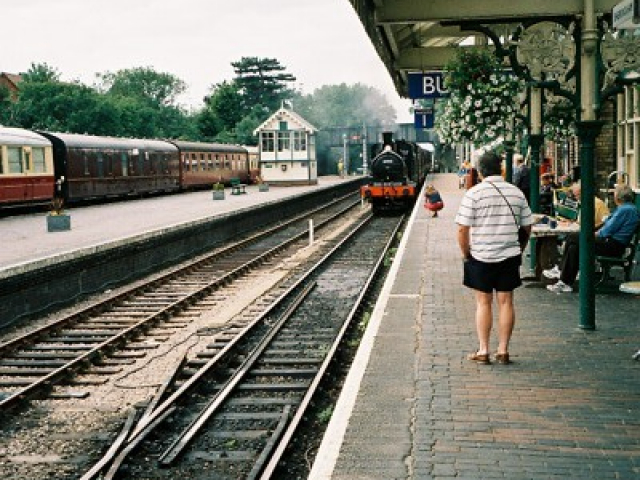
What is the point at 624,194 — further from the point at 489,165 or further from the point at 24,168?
the point at 24,168

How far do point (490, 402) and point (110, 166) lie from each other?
28.8 m

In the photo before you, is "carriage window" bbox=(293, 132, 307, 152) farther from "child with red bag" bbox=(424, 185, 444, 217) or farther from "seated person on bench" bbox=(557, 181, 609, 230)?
"seated person on bench" bbox=(557, 181, 609, 230)

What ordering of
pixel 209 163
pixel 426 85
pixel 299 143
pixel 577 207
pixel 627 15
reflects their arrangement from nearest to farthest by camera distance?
pixel 627 15, pixel 577 207, pixel 426 85, pixel 209 163, pixel 299 143

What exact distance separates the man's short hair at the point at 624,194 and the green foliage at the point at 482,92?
9.03ft

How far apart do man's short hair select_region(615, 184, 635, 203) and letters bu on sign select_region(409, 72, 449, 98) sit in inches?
281

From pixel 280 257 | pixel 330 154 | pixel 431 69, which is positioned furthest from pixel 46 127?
pixel 431 69

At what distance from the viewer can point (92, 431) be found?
271 inches

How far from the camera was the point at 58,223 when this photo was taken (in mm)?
19484

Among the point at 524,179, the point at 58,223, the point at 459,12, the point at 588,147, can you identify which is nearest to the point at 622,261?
the point at 588,147

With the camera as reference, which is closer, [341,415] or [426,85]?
[341,415]

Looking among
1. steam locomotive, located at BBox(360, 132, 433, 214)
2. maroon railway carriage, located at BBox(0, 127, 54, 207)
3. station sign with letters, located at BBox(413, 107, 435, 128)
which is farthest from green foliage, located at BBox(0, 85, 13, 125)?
station sign with letters, located at BBox(413, 107, 435, 128)

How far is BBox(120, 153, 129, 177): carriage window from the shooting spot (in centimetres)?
3343

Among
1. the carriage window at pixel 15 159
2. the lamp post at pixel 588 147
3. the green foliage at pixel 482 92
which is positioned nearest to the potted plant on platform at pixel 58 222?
the carriage window at pixel 15 159

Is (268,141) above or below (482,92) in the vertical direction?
above
